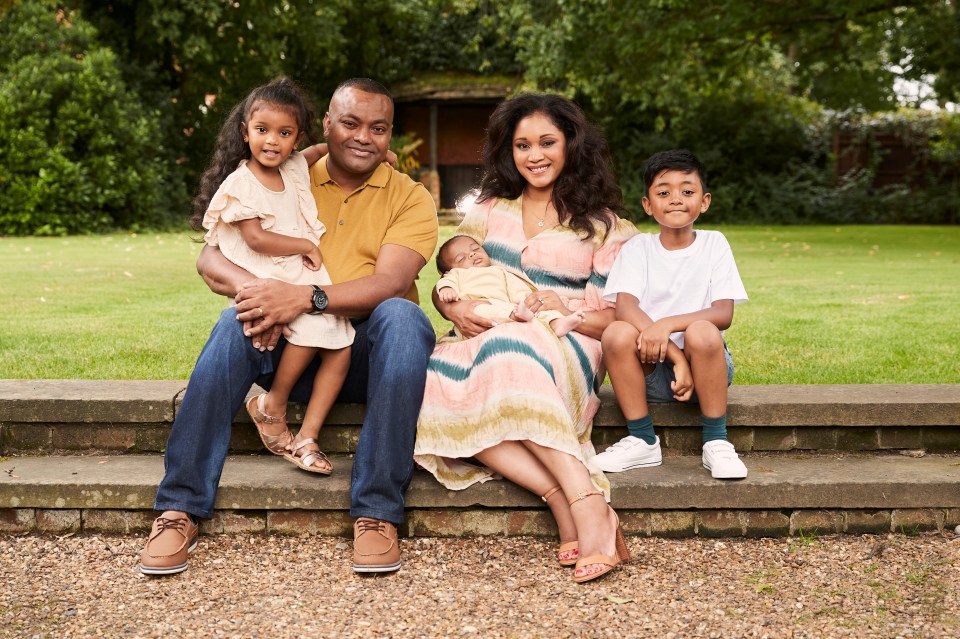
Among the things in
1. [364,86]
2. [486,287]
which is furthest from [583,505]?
[364,86]

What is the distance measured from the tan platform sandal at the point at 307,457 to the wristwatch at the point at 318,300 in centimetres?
44

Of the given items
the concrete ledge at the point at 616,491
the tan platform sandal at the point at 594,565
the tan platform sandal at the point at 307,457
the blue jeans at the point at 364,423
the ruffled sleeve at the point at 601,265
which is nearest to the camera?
the tan platform sandal at the point at 594,565

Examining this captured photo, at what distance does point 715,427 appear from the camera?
3.31 metres

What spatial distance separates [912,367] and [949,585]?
2188mm

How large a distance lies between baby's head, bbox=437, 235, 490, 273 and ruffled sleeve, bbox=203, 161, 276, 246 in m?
0.67

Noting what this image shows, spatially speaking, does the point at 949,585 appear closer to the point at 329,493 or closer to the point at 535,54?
the point at 329,493

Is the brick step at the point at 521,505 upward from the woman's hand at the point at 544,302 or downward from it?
downward

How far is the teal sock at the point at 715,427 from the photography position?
330 centimetres

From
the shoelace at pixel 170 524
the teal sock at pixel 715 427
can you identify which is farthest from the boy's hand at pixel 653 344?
the shoelace at pixel 170 524

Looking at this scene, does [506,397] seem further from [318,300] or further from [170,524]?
[170,524]

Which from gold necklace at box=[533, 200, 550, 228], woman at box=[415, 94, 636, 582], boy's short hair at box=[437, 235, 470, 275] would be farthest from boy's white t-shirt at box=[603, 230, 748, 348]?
boy's short hair at box=[437, 235, 470, 275]

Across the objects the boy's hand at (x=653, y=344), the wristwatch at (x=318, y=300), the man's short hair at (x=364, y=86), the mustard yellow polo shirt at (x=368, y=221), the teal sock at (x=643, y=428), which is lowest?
the teal sock at (x=643, y=428)

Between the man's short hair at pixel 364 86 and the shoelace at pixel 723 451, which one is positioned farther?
the man's short hair at pixel 364 86

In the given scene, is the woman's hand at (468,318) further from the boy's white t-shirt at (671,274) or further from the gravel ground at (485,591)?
the gravel ground at (485,591)
